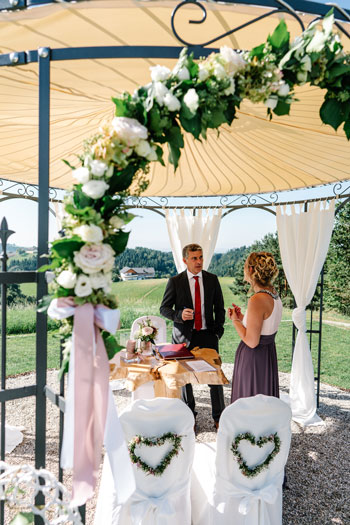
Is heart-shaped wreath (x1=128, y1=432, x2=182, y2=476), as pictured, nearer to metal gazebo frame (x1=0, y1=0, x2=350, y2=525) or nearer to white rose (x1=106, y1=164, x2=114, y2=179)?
metal gazebo frame (x1=0, y1=0, x2=350, y2=525)

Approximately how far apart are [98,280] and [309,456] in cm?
365

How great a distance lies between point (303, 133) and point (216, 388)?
9.70 ft

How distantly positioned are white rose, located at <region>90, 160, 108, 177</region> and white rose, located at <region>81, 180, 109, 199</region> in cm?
3

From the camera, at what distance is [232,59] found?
1570mm

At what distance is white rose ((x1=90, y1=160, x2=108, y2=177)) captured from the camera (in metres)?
1.54

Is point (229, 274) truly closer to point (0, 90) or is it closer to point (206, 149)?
point (206, 149)

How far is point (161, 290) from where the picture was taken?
533 inches

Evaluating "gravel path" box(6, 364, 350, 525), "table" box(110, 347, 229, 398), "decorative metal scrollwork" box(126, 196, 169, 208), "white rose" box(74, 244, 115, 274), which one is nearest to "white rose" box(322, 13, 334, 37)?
"white rose" box(74, 244, 115, 274)

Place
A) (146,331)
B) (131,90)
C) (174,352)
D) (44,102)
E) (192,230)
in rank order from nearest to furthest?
(44,102) → (131,90) → (174,352) → (146,331) → (192,230)

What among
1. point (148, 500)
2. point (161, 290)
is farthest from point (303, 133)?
point (161, 290)

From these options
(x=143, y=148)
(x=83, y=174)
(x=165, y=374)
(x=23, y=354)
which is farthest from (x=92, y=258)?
(x=23, y=354)

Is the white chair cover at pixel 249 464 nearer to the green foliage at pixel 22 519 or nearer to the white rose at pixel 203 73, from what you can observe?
the green foliage at pixel 22 519

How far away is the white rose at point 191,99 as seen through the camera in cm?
155

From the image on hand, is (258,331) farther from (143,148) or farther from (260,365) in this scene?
(143,148)
